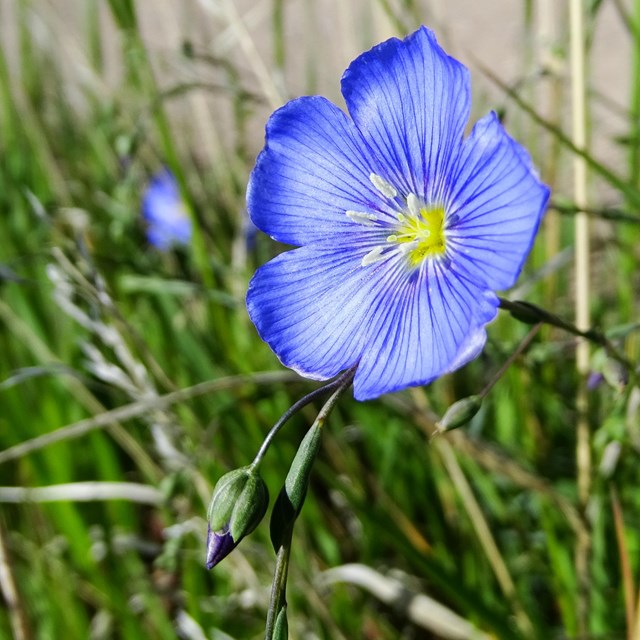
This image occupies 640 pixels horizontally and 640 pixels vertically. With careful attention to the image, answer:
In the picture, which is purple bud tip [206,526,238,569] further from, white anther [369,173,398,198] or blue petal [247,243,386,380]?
white anther [369,173,398,198]

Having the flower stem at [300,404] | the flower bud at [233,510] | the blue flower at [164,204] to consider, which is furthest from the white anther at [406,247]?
the blue flower at [164,204]

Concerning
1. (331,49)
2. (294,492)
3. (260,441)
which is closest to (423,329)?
(294,492)

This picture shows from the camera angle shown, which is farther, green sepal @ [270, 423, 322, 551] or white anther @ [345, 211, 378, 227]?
white anther @ [345, 211, 378, 227]

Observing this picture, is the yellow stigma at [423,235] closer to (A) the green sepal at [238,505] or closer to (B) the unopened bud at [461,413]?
(B) the unopened bud at [461,413]

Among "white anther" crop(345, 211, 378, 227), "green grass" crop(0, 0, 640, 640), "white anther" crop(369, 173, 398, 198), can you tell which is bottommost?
"green grass" crop(0, 0, 640, 640)

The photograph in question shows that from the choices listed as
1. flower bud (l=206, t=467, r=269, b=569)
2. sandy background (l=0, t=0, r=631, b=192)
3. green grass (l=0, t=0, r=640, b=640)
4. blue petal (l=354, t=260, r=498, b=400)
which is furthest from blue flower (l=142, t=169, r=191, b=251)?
flower bud (l=206, t=467, r=269, b=569)

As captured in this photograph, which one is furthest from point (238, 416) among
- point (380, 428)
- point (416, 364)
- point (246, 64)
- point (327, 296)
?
point (246, 64)

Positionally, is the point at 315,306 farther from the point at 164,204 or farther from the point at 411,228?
the point at 164,204
